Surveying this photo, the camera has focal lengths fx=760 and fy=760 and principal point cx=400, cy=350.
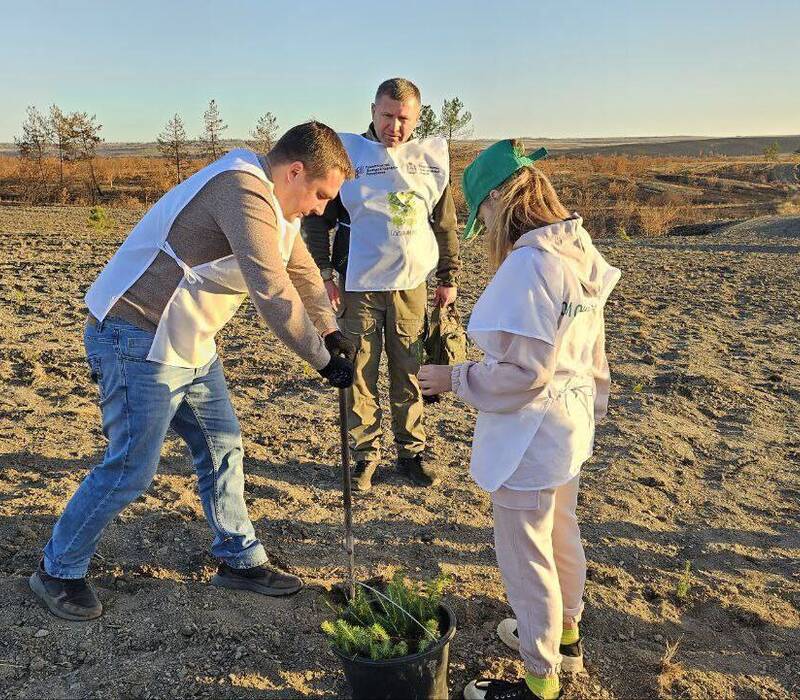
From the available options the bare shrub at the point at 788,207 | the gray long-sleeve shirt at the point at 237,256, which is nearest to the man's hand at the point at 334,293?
the gray long-sleeve shirt at the point at 237,256

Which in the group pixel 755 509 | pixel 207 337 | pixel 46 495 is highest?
pixel 207 337

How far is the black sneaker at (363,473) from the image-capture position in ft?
15.4

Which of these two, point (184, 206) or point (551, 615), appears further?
point (184, 206)

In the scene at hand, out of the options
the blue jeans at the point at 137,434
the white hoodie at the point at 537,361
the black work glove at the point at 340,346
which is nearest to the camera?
the white hoodie at the point at 537,361

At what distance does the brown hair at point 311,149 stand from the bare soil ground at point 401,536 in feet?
6.53

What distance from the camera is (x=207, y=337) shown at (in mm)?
3096

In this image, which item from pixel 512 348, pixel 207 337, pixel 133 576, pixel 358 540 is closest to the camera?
pixel 512 348

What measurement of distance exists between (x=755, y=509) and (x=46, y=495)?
14.0 feet

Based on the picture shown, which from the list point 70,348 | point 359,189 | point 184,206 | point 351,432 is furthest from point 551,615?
point 70,348

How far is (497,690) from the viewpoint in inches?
113

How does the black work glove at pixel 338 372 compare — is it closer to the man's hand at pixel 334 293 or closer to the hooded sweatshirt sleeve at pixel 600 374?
the hooded sweatshirt sleeve at pixel 600 374

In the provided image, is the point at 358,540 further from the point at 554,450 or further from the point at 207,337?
the point at 554,450

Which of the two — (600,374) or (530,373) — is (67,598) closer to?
(530,373)

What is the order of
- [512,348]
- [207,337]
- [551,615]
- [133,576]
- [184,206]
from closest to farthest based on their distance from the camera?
[512,348], [551,615], [184,206], [207,337], [133,576]
